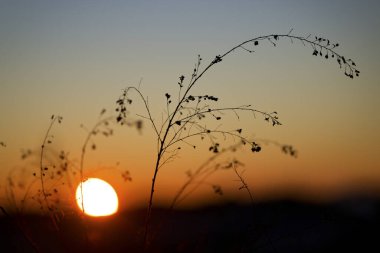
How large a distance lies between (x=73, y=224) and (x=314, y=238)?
883 cm

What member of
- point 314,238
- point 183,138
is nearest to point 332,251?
point 314,238

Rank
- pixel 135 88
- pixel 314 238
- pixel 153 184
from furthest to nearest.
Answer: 1. pixel 314 238
2. pixel 135 88
3. pixel 153 184

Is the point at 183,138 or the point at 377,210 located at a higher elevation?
the point at 377,210

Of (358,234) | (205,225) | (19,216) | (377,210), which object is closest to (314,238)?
(358,234)

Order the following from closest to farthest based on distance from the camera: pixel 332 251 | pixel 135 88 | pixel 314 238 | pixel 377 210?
pixel 135 88 → pixel 332 251 → pixel 314 238 → pixel 377 210

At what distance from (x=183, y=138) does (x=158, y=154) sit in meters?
0.22

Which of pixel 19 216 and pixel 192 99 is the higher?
pixel 192 99

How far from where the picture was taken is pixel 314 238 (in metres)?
11.8

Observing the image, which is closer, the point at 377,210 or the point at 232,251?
the point at 232,251

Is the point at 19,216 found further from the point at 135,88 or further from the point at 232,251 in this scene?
the point at 232,251

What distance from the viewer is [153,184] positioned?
3.36 meters

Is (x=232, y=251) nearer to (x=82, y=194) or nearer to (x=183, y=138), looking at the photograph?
(x=183, y=138)

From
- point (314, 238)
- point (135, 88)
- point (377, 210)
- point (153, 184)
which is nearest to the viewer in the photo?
point (153, 184)

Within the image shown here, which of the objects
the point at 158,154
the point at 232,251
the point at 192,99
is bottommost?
the point at 232,251
